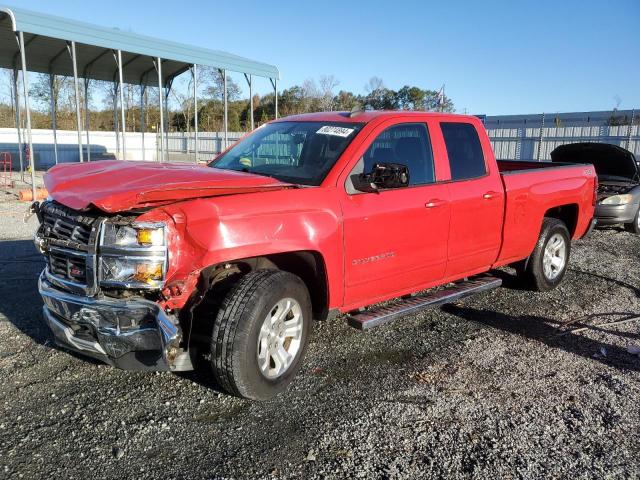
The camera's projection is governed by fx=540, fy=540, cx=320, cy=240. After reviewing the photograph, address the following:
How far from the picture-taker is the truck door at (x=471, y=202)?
4848mm

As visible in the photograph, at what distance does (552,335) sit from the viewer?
491cm

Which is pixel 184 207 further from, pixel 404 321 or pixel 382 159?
pixel 404 321

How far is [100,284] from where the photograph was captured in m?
3.20

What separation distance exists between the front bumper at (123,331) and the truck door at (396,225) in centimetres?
140

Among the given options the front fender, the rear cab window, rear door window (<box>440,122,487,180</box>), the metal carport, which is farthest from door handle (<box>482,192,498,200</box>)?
the metal carport

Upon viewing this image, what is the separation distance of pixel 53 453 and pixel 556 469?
8.91 ft

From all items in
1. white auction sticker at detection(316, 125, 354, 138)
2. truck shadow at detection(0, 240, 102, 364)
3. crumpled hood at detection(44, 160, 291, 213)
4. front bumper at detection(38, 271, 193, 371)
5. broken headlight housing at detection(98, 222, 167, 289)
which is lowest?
truck shadow at detection(0, 240, 102, 364)

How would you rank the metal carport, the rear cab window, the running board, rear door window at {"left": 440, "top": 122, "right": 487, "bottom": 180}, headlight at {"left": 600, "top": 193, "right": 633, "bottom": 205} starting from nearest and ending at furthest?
the running board, the rear cab window, rear door window at {"left": 440, "top": 122, "right": 487, "bottom": 180}, headlight at {"left": 600, "top": 193, "right": 633, "bottom": 205}, the metal carport

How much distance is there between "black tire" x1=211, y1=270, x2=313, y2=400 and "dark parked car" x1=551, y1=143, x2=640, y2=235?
328 inches

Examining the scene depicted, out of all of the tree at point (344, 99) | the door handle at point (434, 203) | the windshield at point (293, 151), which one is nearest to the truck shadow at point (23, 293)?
the windshield at point (293, 151)

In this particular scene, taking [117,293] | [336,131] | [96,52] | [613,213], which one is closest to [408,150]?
[336,131]

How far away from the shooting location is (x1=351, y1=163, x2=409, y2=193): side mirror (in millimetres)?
3943

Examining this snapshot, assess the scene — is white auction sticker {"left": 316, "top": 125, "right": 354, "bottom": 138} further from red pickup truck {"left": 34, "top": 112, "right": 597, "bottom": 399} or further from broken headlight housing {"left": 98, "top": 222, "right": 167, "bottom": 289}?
broken headlight housing {"left": 98, "top": 222, "right": 167, "bottom": 289}

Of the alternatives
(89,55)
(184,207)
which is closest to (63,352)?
(184,207)
